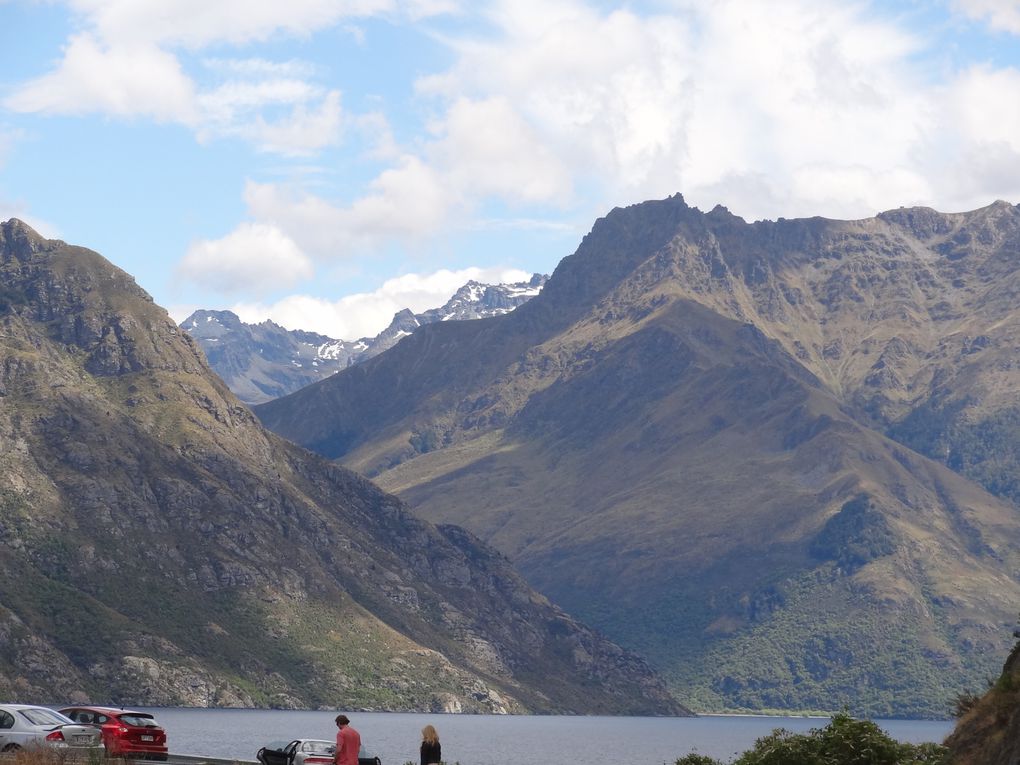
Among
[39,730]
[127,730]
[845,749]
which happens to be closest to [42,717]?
[39,730]

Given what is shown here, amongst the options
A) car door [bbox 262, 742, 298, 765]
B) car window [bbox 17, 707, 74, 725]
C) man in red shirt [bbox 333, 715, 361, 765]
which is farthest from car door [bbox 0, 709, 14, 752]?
car door [bbox 262, 742, 298, 765]

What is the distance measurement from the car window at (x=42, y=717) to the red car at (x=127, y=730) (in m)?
1.54

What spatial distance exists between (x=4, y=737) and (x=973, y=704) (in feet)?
121

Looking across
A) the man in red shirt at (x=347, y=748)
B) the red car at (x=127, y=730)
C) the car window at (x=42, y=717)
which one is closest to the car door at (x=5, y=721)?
the car window at (x=42, y=717)

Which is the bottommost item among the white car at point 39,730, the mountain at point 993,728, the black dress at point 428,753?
the black dress at point 428,753

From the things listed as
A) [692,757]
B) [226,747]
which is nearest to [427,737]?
[692,757]

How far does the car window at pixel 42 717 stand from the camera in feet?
202

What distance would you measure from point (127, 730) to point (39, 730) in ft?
14.9

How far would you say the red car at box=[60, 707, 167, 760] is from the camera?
6316 centimetres

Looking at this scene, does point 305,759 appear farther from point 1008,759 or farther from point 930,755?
point 1008,759

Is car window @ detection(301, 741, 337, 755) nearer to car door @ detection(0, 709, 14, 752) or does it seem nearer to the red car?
the red car

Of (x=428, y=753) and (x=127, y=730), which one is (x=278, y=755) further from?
(x=428, y=753)

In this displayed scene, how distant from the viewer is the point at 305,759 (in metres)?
71.7

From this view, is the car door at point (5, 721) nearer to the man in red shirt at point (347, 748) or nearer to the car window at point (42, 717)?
the car window at point (42, 717)
